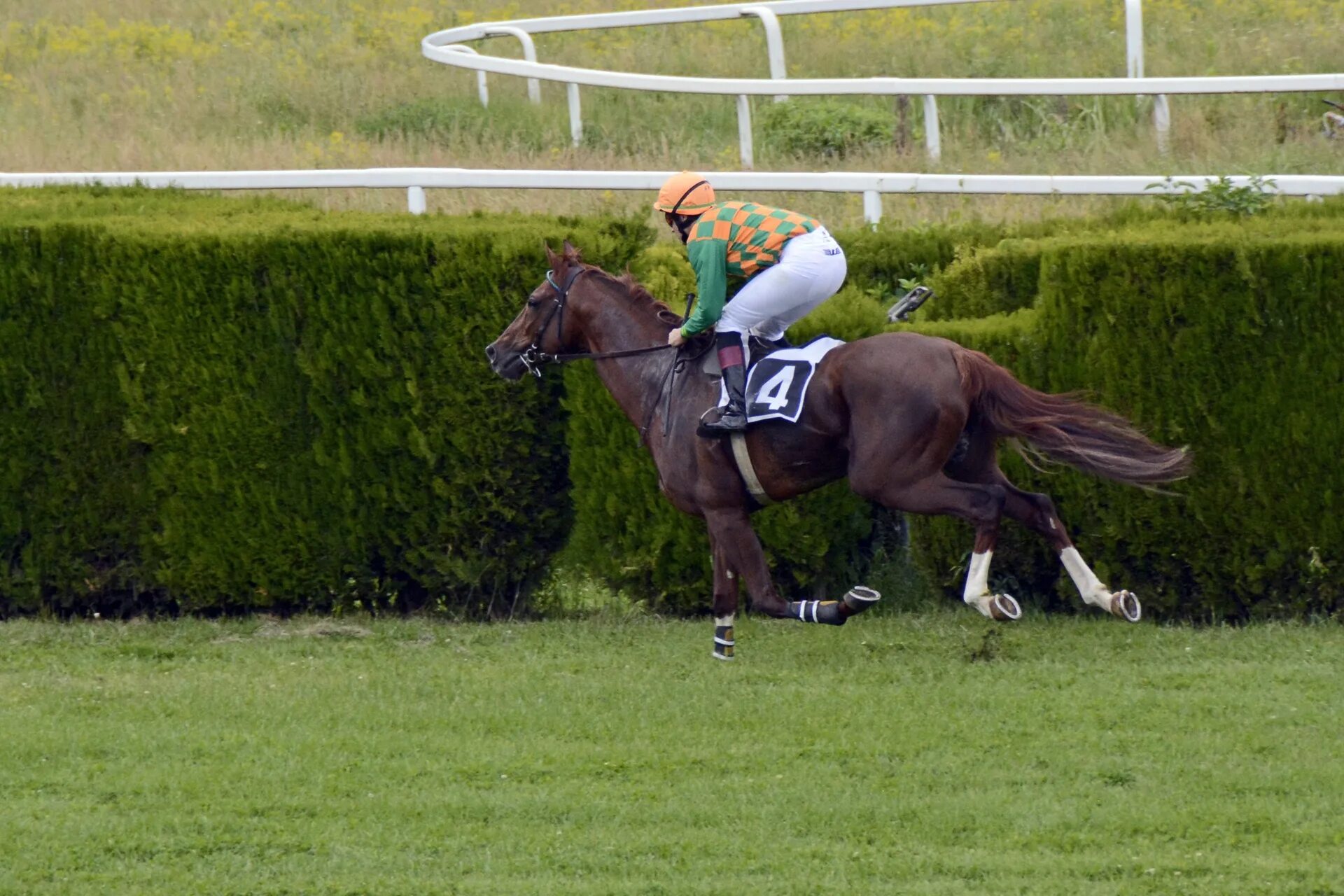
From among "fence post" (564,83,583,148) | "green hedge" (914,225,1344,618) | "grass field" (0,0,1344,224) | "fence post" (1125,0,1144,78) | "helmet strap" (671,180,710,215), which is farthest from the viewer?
"fence post" (564,83,583,148)

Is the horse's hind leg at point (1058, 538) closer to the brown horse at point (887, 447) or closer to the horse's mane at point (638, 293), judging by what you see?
the brown horse at point (887, 447)

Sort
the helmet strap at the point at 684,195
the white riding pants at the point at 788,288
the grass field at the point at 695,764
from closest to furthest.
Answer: the grass field at the point at 695,764 → the white riding pants at the point at 788,288 → the helmet strap at the point at 684,195

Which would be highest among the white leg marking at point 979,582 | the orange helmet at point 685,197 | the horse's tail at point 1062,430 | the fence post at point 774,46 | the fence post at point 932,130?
the fence post at point 774,46

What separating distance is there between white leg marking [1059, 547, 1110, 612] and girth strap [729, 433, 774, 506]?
4.01 feet

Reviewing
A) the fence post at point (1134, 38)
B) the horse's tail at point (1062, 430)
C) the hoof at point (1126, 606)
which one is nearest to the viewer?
the hoof at point (1126, 606)

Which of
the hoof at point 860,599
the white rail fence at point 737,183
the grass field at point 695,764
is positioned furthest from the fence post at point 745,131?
the hoof at point 860,599

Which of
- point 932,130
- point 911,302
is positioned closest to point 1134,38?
point 932,130

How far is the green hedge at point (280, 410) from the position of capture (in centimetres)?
853

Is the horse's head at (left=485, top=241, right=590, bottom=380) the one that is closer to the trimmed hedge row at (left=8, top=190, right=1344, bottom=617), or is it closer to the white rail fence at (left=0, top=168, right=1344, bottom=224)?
the trimmed hedge row at (left=8, top=190, right=1344, bottom=617)

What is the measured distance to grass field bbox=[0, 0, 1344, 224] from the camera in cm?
1304

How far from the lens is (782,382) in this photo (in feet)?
23.3

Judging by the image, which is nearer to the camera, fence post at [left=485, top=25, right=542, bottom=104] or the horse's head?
the horse's head

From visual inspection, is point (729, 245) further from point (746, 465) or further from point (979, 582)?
point (979, 582)

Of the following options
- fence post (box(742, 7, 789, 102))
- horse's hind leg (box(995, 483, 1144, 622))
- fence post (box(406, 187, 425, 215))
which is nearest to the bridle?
horse's hind leg (box(995, 483, 1144, 622))
